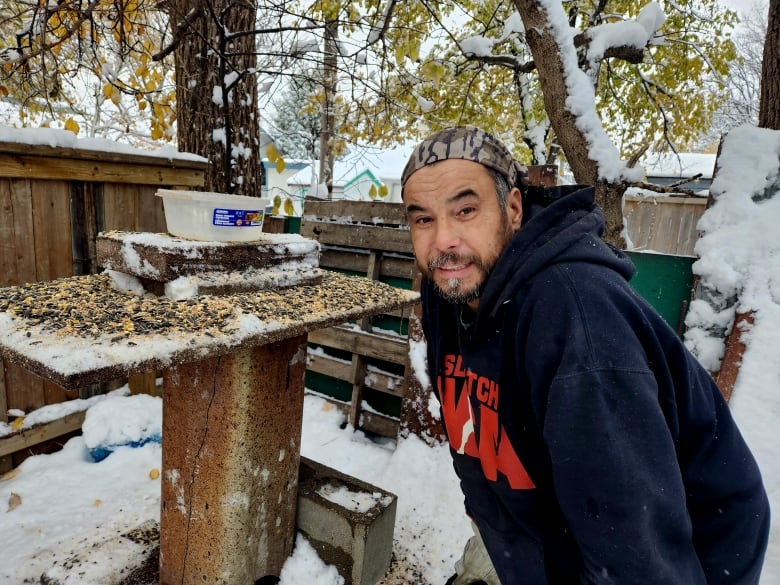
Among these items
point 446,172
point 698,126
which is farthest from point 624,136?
point 446,172

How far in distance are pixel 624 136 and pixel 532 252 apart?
7649mm

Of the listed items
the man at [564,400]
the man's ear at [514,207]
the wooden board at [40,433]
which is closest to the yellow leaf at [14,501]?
the wooden board at [40,433]

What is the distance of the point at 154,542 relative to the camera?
2.59 meters

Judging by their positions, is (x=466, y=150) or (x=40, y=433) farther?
(x=40, y=433)

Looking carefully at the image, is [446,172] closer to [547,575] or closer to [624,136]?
[547,575]

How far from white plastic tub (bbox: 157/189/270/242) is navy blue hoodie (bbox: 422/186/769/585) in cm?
100

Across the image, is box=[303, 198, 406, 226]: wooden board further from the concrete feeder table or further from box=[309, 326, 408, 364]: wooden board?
the concrete feeder table

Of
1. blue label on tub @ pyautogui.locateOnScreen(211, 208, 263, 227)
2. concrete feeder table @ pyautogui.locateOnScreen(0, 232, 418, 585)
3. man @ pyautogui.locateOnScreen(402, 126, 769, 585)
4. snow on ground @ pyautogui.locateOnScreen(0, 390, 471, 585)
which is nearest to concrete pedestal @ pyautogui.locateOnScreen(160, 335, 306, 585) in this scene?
concrete feeder table @ pyautogui.locateOnScreen(0, 232, 418, 585)

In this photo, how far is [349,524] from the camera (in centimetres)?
225

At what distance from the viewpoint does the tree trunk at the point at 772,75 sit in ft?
10.5

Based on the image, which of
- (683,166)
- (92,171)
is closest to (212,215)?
(92,171)

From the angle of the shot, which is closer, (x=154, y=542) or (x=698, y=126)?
(x=154, y=542)

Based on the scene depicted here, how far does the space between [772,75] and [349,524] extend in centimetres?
400

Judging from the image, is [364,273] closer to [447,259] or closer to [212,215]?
[212,215]
